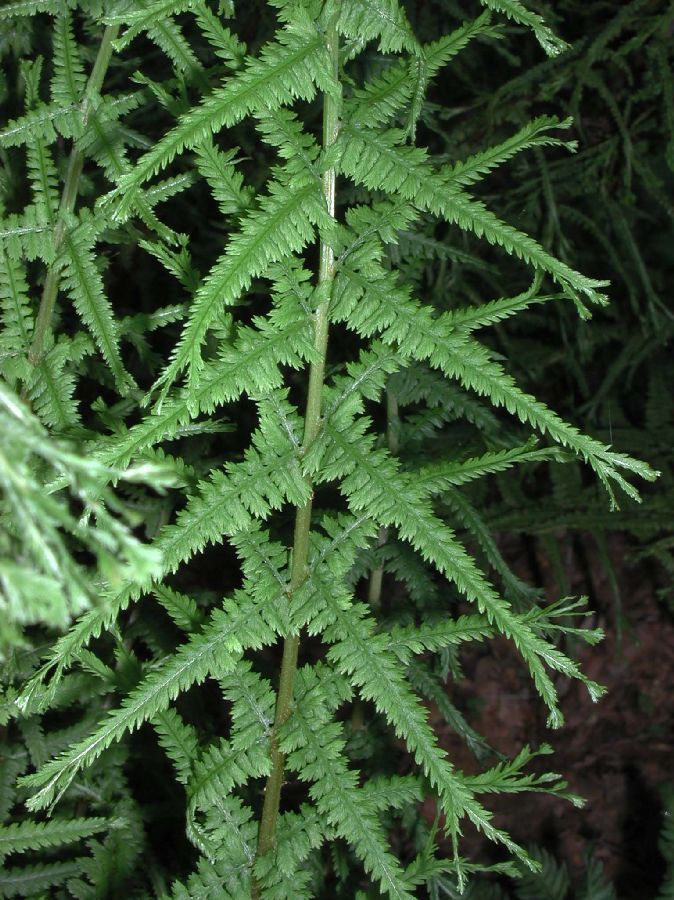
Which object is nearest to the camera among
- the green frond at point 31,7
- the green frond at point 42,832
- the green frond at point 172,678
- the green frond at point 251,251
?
the green frond at point 251,251

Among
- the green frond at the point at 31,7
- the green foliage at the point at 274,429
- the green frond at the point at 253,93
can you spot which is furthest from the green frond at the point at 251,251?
the green frond at the point at 31,7

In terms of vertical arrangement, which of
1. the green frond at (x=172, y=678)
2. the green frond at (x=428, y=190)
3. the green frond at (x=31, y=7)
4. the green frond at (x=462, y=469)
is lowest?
the green frond at (x=172, y=678)

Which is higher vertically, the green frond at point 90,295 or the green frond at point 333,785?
the green frond at point 90,295

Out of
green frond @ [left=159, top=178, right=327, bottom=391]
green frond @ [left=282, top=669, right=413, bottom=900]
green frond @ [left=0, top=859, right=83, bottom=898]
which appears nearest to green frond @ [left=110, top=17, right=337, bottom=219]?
green frond @ [left=159, top=178, right=327, bottom=391]

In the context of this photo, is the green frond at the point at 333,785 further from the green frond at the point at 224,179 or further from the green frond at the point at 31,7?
the green frond at the point at 31,7

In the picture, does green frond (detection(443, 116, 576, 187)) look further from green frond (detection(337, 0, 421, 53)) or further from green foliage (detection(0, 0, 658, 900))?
green frond (detection(337, 0, 421, 53))

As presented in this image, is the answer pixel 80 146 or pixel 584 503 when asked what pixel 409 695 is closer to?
pixel 80 146

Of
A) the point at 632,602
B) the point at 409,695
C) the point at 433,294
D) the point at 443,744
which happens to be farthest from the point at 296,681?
the point at 632,602

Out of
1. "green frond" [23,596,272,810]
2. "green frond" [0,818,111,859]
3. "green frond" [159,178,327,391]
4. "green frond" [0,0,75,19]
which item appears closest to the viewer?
"green frond" [159,178,327,391]
